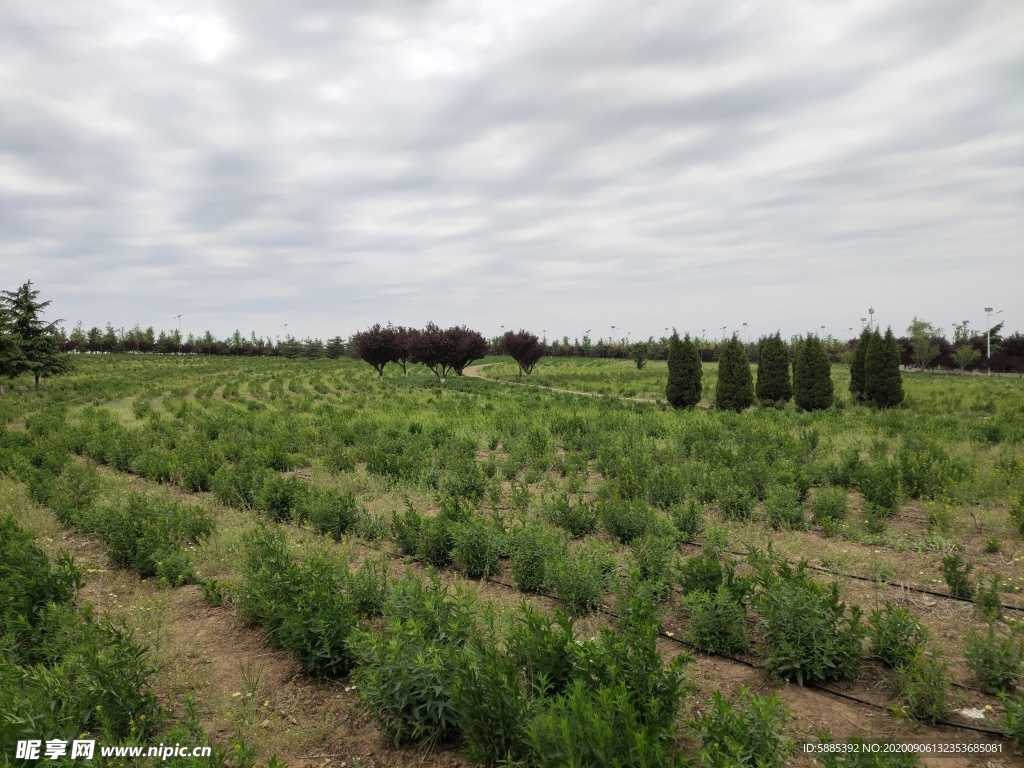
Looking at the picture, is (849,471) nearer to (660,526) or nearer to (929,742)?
(660,526)

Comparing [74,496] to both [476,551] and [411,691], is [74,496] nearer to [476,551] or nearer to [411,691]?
[476,551]

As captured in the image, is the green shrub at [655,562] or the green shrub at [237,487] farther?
the green shrub at [237,487]

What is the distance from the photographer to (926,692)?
12.2 ft

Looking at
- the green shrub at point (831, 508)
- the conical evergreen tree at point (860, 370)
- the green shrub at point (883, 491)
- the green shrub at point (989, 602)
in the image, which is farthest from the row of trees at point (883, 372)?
the green shrub at point (989, 602)

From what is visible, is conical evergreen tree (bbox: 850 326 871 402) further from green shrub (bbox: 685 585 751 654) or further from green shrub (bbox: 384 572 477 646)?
green shrub (bbox: 384 572 477 646)

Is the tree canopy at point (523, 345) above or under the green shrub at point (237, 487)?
above

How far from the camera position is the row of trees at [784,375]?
21531 mm

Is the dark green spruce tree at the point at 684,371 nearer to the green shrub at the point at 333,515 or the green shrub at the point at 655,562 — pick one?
the green shrub at the point at 655,562

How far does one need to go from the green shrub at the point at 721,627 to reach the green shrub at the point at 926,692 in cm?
107

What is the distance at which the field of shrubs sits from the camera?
3439mm

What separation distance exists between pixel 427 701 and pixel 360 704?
30.3 inches

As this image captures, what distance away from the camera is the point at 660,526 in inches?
275

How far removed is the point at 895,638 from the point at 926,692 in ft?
1.67

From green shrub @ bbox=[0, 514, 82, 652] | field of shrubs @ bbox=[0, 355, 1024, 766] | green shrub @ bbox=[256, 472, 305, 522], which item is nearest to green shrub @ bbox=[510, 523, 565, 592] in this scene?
field of shrubs @ bbox=[0, 355, 1024, 766]
